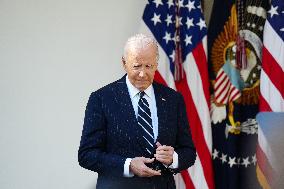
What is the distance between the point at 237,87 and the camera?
3002 mm

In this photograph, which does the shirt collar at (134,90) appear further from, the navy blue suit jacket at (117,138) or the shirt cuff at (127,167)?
the shirt cuff at (127,167)

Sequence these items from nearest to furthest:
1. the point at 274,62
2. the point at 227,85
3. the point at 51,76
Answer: the point at 274,62 < the point at 227,85 < the point at 51,76

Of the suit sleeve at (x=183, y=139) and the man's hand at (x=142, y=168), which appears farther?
the suit sleeve at (x=183, y=139)

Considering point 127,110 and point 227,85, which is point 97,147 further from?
point 227,85

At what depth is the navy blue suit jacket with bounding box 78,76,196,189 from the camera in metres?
1.62

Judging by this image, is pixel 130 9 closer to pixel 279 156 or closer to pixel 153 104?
pixel 279 156

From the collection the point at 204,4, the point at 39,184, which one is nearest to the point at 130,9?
the point at 204,4

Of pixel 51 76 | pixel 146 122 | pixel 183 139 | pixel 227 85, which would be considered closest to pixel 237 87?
pixel 227 85

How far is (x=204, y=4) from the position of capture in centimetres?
323

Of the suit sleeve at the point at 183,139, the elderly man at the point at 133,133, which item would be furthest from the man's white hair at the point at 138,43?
the suit sleeve at the point at 183,139

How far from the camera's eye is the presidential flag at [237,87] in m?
3.01

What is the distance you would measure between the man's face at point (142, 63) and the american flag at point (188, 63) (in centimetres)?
136

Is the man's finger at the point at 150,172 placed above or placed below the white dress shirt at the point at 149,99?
below

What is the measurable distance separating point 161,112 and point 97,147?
0.26 m
